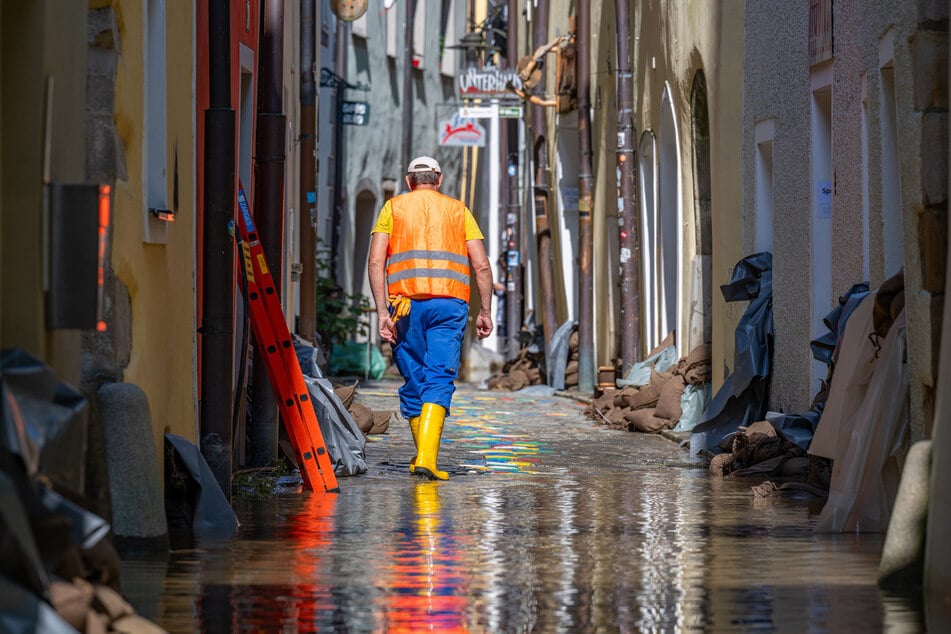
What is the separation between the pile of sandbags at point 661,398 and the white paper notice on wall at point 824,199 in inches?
137

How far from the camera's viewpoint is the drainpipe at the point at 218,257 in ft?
28.0

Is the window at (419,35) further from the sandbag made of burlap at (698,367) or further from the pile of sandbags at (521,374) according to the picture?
the sandbag made of burlap at (698,367)

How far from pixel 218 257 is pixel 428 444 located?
8.20 feet

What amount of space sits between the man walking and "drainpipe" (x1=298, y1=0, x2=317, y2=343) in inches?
140

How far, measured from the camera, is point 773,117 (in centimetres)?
1330

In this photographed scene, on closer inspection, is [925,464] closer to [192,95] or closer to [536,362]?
[192,95]

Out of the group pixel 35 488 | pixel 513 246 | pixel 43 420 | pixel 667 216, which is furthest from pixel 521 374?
pixel 35 488

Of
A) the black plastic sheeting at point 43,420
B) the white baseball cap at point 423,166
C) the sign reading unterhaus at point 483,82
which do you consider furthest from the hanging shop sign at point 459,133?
the black plastic sheeting at point 43,420

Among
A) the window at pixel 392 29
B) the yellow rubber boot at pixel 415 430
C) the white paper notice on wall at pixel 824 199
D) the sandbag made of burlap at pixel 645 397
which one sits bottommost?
the sandbag made of burlap at pixel 645 397

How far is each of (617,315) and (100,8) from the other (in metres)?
15.5

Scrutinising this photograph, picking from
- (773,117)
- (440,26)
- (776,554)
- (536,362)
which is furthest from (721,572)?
(440,26)

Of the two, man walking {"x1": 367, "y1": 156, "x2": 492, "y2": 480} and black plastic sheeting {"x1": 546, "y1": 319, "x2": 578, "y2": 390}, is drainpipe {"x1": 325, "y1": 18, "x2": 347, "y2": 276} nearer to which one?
black plastic sheeting {"x1": 546, "y1": 319, "x2": 578, "y2": 390}

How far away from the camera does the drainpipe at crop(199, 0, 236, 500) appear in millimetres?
8531

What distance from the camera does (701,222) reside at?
15.8 m
